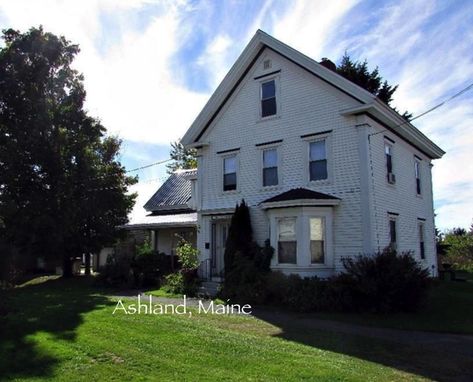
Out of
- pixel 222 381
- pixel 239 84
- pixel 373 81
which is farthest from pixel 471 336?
pixel 373 81

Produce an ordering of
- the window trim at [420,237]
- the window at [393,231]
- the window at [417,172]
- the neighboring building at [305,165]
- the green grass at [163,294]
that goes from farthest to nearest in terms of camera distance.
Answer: the window at [417,172]
the window trim at [420,237]
the window at [393,231]
the green grass at [163,294]
the neighboring building at [305,165]

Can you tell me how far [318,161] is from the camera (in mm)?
17000

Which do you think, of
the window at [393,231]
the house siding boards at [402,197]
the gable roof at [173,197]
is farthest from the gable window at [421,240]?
the gable roof at [173,197]

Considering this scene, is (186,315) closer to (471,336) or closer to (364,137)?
(471,336)

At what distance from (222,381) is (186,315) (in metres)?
5.65

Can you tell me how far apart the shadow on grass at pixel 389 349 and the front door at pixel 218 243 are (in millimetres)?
8308

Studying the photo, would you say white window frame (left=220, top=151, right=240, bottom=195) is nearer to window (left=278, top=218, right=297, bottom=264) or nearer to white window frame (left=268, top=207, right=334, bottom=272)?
window (left=278, top=218, right=297, bottom=264)

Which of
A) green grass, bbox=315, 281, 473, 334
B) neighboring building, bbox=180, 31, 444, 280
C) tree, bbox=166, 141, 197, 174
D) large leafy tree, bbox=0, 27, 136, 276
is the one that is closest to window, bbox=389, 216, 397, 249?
neighboring building, bbox=180, 31, 444, 280

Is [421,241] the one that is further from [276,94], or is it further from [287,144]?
[276,94]

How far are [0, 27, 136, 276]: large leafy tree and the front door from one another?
7236 mm

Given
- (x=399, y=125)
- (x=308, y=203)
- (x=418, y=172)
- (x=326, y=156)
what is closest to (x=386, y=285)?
(x=308, y=203)

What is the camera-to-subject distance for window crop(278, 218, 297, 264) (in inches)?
642

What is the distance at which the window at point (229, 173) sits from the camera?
1936cm

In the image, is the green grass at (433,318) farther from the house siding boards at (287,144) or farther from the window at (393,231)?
the house siding boards at (287,144)
